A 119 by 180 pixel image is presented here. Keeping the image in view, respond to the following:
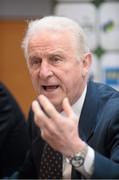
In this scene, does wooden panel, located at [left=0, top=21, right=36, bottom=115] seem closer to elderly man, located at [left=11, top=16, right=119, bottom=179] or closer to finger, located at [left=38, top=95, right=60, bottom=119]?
elderly man, located at [left=11, top=16, right=119, bottom=179]

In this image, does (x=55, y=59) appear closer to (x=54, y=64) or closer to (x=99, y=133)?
(x=54, y=64)

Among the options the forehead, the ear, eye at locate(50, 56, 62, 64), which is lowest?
the ear

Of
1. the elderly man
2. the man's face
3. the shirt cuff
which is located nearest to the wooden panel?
the elderly man

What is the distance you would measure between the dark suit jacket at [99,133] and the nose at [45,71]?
0.69ft

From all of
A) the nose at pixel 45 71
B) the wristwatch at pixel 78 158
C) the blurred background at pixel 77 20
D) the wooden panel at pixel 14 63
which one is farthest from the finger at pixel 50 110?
the wooden panel at pixel 14 63

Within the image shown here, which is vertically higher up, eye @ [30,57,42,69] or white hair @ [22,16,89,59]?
white hair @ [22,16,89,59]

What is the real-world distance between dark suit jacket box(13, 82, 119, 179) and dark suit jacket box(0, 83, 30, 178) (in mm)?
204

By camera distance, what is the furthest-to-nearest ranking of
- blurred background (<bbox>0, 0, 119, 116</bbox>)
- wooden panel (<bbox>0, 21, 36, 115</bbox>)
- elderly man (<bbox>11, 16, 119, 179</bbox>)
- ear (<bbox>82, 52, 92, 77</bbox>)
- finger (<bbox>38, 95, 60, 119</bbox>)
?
wooden panel (<bbox>0, 21, 36, 115</bbox>), blurred background (<bbox>0, 0, 119, 116</bbox>), ear (<bbox>82, 52, 92, 77</bbox>), elderly man (<bbox>11, 16, 119, 179</bbox>), finger (<bbox>38, 95, 60, 119</bbox>)

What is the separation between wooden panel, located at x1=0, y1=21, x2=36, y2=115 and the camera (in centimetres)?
529

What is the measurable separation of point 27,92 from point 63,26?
160 inches

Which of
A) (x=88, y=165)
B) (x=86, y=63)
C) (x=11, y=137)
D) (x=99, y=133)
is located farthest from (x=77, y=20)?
(x=88, y=165)

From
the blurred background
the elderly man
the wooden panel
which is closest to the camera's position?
the elderly man

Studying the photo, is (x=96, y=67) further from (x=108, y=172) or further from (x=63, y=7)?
(x=108, y=172)

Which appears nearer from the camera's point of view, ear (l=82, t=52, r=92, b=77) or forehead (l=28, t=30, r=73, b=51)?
forehead (l=28, t=30, r=73, b=51)
